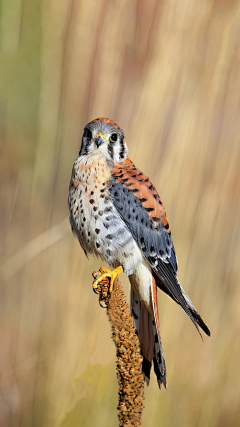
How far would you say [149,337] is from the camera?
1297mm

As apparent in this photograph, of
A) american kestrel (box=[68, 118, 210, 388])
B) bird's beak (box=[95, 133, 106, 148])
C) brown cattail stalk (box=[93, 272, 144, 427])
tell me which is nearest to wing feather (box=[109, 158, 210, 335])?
american kestrel (box=[68, 118, 210, 388])

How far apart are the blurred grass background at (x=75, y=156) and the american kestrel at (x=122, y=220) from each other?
0.41m

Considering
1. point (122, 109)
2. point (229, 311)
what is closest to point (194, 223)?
point (229, 311)

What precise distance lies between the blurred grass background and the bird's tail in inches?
14.3

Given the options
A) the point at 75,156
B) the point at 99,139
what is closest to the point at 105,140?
the point at 99,139

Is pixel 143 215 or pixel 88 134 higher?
pixel 88 134

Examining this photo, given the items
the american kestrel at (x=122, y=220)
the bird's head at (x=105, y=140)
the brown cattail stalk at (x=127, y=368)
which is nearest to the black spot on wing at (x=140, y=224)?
the american kestrel at (x=122, y=220)

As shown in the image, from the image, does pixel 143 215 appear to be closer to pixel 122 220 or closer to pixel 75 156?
pixel 122 220

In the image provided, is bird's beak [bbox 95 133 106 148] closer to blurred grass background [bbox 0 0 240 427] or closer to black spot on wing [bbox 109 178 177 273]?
black spot on wing [bbox 109 178 177 273]

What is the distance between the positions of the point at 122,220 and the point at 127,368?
0.52 m

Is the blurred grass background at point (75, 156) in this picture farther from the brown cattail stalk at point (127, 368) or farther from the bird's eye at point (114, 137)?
the brown cattail stalk at point (127, 368)

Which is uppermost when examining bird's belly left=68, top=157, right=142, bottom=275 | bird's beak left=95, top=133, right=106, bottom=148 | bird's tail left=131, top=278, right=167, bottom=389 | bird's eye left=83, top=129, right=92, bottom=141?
bird's eye left=83, top=129, right=92, bottom=141

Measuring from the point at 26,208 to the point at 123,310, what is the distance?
89 cm

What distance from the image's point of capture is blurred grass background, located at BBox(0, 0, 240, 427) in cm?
168
